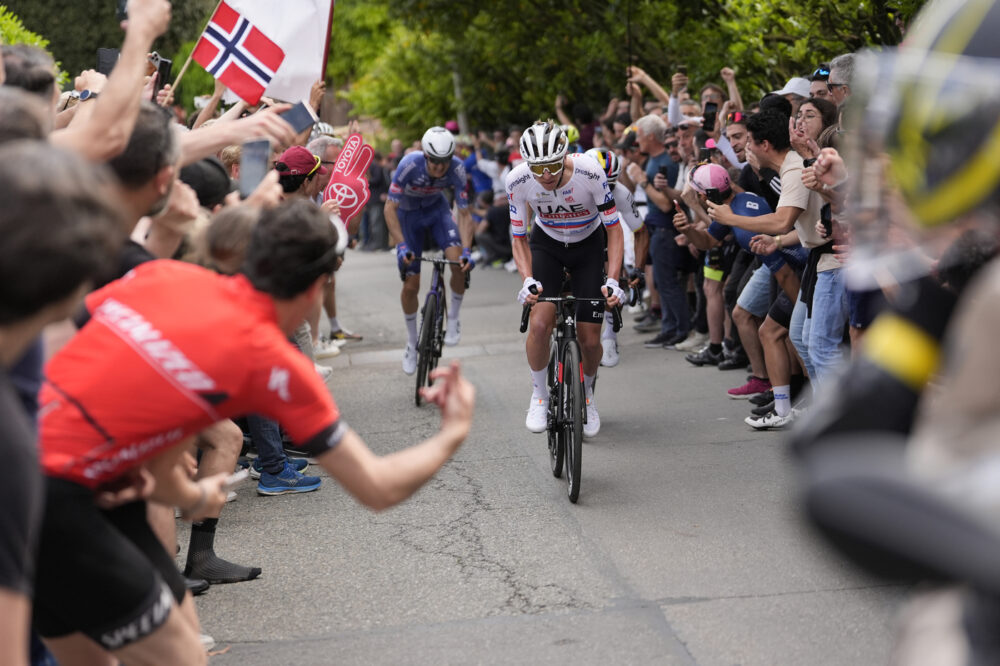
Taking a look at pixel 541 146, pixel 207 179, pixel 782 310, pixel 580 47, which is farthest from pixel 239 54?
pixel 580 47

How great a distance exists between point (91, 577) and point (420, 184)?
7929 mm

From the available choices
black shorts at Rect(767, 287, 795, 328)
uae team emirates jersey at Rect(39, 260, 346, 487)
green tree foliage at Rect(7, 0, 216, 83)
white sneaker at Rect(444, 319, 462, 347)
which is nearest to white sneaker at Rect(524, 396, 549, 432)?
black shorts at Rect(767, 287, 795, 328)

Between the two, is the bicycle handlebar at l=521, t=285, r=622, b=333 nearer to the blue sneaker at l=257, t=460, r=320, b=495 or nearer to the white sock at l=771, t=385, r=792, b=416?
the white sock at l=771, t=385, r=792, b=416

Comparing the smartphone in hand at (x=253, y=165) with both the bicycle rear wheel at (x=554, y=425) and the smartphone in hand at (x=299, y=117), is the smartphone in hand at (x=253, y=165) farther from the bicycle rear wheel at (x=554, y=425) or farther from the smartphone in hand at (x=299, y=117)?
the bicycle rear wheel at (x=554, y=425)

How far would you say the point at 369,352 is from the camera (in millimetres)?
11781

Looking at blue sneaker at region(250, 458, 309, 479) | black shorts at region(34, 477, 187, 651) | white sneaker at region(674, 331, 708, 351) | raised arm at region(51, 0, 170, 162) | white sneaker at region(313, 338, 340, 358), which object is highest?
raised arm at region(51, 0, 170, 162)

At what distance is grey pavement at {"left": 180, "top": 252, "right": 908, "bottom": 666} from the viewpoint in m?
4.42

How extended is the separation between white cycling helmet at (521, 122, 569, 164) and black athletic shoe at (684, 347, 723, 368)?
3.64 metres

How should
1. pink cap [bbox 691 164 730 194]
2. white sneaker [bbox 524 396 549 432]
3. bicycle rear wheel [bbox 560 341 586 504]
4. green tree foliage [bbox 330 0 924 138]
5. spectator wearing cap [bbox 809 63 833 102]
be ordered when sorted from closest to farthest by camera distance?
1. bicycle rear wheel [bbox 560 341 586 504]
2. white sneaker [bbox 524 396 549 432]
3. pink cap [bbox 691 164 730 194]
4. spectator wearing cap [bbox 809 63 833 102]
5. green tree foliage [bbox 330 0 924 138]

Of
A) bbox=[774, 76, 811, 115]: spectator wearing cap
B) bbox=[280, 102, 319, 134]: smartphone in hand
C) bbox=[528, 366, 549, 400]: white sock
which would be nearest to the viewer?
bbox=[280, 102, 319, 134]: smartphone in hand

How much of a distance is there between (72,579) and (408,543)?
323 centimetres

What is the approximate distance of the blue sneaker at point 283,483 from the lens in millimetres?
6762

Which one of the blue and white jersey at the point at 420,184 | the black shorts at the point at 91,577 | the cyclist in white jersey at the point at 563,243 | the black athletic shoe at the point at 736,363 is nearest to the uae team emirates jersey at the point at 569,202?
the cyclist in white jersey at the point at 563,243

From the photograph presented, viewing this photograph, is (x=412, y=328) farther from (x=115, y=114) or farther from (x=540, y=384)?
(x=115, y=114)
